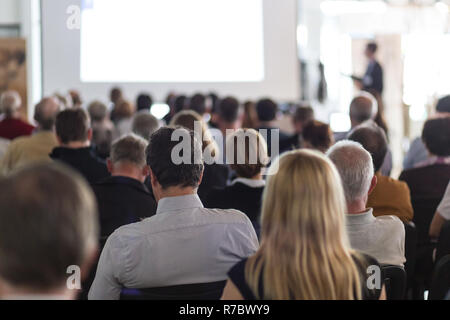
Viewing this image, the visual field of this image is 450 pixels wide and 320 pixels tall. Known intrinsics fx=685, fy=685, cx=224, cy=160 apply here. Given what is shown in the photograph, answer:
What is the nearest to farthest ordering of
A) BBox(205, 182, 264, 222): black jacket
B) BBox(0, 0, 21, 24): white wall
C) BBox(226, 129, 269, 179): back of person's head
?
BBox(205, 182, 264, 222): black jacket
BBox(226, 129, 269, 179): back of person's head
BBox(0, 0, 21, 24): white wall

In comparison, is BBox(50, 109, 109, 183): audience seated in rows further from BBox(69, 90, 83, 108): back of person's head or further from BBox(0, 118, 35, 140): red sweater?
BBox(69, 90, 83, 108): back of person's head

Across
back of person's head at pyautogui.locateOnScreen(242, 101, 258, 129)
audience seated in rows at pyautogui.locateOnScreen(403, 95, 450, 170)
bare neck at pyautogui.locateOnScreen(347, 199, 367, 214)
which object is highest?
back of person's head at pyautogui.locateOnScreen(242, 101, 258, 129)

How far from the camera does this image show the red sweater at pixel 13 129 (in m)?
6.85

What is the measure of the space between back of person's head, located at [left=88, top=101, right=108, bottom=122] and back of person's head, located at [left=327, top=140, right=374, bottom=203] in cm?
440

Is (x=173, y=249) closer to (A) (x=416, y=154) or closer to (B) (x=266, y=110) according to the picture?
(A) (x=416, y=154)

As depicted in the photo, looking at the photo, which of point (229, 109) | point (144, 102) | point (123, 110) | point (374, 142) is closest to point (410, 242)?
point (374, 142)

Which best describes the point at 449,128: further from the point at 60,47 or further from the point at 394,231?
the point at 60,47

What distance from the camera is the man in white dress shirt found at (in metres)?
2.31

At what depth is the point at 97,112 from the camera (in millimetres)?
6734

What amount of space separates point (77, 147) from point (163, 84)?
4286 mm

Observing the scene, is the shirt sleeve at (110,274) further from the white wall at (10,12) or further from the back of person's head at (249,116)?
the white wall at (10,12)

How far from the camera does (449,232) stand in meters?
3.16

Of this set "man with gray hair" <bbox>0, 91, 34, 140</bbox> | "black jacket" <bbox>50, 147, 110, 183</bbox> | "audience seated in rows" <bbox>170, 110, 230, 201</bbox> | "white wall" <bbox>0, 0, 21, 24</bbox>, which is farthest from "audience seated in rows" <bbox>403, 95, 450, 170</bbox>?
"white wall" <bbox>0, 0, 21, 24</bbox>

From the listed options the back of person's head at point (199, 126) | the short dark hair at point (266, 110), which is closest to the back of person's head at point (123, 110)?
the short dark hair at point (266, 110)
